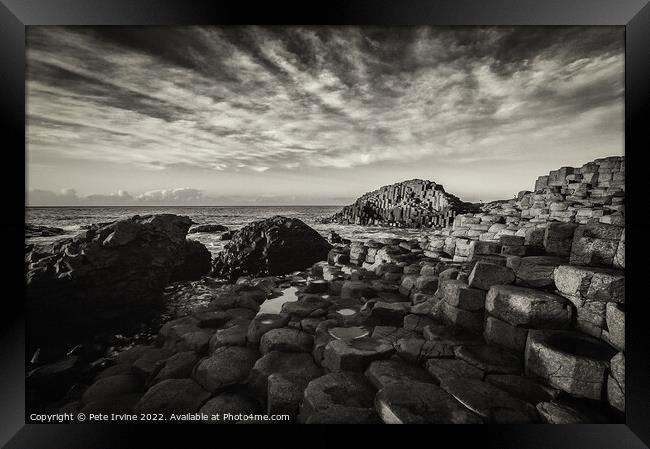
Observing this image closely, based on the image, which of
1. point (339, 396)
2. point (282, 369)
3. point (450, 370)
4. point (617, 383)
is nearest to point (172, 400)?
point (282, 369)

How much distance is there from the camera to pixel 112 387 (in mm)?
2617

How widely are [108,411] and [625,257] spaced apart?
501 centimetres

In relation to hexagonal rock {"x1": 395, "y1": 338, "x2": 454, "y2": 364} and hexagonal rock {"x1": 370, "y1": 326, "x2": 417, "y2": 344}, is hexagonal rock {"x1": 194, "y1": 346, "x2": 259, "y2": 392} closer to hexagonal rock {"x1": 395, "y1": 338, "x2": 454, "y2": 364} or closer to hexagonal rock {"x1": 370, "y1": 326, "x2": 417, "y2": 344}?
hexagonal rock {"x1": 370, "y1": 326, "x2": 417, "y2": 344}

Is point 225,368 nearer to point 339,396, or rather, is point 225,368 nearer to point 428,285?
point 339,396

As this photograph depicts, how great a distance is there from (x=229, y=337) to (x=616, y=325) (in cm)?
378

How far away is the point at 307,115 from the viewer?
11.2 feet

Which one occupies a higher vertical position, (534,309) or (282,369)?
(534,309)

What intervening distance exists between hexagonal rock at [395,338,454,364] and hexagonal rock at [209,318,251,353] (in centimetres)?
183

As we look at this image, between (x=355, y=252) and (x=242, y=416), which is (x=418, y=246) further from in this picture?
(x=242, y=416)

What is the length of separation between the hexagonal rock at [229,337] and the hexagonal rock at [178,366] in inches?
9.1

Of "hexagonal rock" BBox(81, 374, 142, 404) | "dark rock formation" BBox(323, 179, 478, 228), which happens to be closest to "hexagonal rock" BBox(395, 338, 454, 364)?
"hexagonal rock" BBox(81, 374, 142, 404)

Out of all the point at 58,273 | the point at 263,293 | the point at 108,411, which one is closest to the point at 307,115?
the point at 263,293

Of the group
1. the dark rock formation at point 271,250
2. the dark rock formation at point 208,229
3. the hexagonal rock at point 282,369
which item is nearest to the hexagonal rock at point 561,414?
the hexagonal rock at point 282,369
